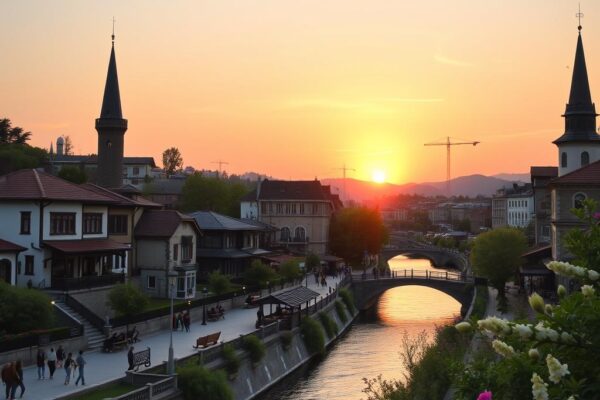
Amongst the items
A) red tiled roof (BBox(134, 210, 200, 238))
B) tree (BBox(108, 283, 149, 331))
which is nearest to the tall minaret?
red tiled roof (BBox(134, 210, 200, 238))

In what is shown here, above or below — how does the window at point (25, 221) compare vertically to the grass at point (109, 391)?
above

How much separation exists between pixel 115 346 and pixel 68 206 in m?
12.1

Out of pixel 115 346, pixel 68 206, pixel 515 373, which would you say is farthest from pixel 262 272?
pixel 515 373

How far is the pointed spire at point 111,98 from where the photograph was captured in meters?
74.9

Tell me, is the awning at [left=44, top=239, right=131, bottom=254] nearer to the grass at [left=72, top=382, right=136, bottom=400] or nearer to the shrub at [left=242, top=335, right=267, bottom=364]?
the shrub at [left=242, top=335, right=267, bottom=364]

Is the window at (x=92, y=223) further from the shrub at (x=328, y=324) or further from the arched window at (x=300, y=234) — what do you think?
the arched window at (x=300, y=234)

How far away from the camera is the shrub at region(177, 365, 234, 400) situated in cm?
3061

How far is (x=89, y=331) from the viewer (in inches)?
1547

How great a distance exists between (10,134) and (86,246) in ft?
236

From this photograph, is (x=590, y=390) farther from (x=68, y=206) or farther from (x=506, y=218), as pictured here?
(x=506, y=218)

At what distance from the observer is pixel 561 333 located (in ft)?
27.1

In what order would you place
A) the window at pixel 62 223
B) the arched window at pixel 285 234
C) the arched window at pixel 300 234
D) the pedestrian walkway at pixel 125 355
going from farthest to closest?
the arched window at pixel 285 234 → the arched window at pixel 300 234 → the window at pixel 62 223 → the pedestrian walkway at pixel 125 355

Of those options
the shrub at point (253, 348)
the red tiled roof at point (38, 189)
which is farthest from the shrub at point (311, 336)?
the red tiled roof at point (38, 189)

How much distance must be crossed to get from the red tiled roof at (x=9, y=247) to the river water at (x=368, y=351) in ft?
54.4
